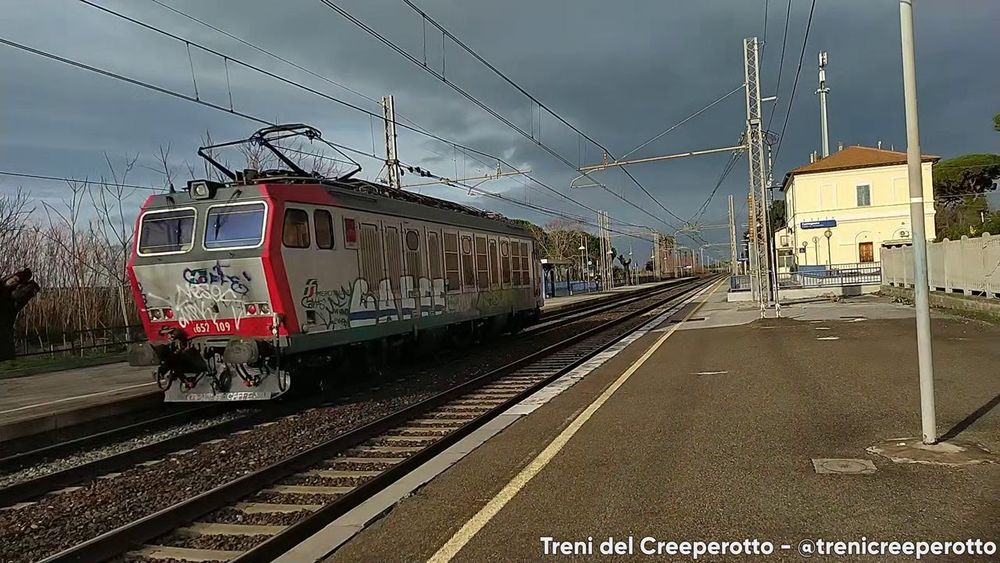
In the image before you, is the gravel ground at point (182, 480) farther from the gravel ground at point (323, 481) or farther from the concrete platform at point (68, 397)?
the concrete platform at point (68, 397)

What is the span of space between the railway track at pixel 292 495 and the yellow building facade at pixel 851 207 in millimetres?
53337

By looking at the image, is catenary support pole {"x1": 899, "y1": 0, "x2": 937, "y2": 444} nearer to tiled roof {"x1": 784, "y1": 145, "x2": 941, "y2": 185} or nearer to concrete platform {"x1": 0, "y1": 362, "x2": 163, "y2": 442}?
concrete platform {"x1": 0, "y1": 362, "x2": 163, "y2": 442}

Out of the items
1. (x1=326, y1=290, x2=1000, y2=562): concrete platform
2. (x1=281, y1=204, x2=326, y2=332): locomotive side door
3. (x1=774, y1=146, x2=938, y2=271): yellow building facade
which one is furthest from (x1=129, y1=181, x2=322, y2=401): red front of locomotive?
(x1=774, y1=146, x2=938, y2=271): yellow building facade

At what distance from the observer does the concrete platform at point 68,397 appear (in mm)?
10594

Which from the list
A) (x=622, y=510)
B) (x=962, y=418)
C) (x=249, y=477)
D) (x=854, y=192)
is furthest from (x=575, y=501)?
(x=854, y=192)

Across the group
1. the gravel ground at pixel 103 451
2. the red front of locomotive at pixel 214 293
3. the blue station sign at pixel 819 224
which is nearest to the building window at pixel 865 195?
the blue station sign at pixel 819 224

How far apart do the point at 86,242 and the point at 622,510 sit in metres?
23.7

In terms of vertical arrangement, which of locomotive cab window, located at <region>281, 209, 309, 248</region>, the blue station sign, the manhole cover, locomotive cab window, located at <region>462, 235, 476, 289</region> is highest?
the blue station sign

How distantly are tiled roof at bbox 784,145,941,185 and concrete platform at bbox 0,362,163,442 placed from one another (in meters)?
56.1

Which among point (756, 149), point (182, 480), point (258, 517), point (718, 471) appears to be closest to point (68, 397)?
point (182, 480)

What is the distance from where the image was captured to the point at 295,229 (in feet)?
37.6

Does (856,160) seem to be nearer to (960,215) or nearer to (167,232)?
(960,215)

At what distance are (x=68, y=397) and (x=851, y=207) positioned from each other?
194ft

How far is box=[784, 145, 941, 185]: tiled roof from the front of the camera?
5950 centimetres
